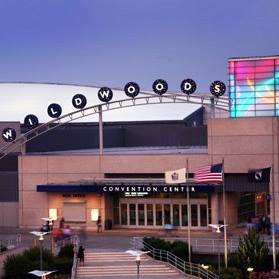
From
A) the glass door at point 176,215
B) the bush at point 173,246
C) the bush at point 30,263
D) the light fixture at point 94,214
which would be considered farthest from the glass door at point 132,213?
the bush at point 30,263

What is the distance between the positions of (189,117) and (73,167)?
3168cm

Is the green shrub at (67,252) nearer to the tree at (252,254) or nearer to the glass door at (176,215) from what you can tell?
the tree at (252,254)

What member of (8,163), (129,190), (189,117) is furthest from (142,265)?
(189,117)

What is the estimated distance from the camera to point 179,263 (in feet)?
146

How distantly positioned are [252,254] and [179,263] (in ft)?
12.9

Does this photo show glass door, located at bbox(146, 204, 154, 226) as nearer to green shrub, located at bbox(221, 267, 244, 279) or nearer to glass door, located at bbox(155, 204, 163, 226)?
glass door, located at bbox(155, 204, 163, 226)

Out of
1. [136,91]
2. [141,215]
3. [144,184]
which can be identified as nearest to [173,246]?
[144,184]

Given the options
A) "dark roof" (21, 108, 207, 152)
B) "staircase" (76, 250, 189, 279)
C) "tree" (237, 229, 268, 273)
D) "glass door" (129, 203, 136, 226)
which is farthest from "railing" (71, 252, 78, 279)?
"dark roof" (21, 108, 207, 152)

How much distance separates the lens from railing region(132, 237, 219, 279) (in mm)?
41656

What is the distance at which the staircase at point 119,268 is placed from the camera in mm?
42156

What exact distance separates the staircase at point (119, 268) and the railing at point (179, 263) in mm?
454

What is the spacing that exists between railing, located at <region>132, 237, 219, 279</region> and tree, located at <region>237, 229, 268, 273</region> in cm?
234

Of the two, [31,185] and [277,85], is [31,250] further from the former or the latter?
[277,85]

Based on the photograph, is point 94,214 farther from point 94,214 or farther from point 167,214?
point 167,214
